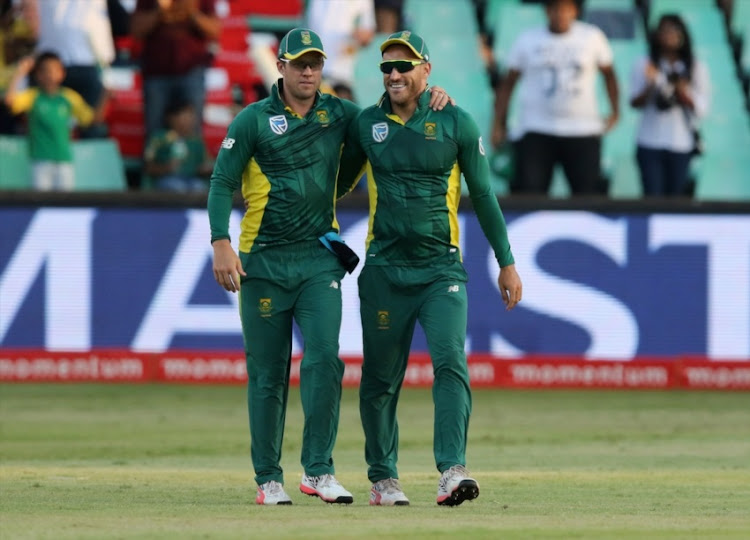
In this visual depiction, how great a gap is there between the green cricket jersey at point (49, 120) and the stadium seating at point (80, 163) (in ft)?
1.20

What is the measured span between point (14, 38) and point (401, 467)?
820 cm

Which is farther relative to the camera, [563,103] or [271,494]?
[563,103]

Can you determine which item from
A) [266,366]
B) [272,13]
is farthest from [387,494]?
[272,13]

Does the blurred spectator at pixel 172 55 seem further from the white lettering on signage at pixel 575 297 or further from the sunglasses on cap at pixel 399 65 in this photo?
the sunglasses on cap at pixel 399 65

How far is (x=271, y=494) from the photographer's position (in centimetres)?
803

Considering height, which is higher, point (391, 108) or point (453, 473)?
point (391, 108)

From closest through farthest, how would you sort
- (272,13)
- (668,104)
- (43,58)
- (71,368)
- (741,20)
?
1. (71,368)
2. (43,58)
3. (668,104)
4. (272,13)
5. (741,20)

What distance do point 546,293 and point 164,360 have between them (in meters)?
3.39

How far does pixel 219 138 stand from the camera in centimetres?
1683

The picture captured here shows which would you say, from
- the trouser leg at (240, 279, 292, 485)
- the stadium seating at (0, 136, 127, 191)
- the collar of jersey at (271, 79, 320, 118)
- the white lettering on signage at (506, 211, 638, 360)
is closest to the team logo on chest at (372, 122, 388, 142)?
the collar of jersey at (271, 79, 320, 118)

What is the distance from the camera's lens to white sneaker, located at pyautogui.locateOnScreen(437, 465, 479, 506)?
7.55 metres

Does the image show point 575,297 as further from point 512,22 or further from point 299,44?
point 299,44

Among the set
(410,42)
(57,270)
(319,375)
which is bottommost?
(57,270)

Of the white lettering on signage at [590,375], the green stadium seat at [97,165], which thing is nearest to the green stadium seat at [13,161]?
the green stadium seat at [97,165]
